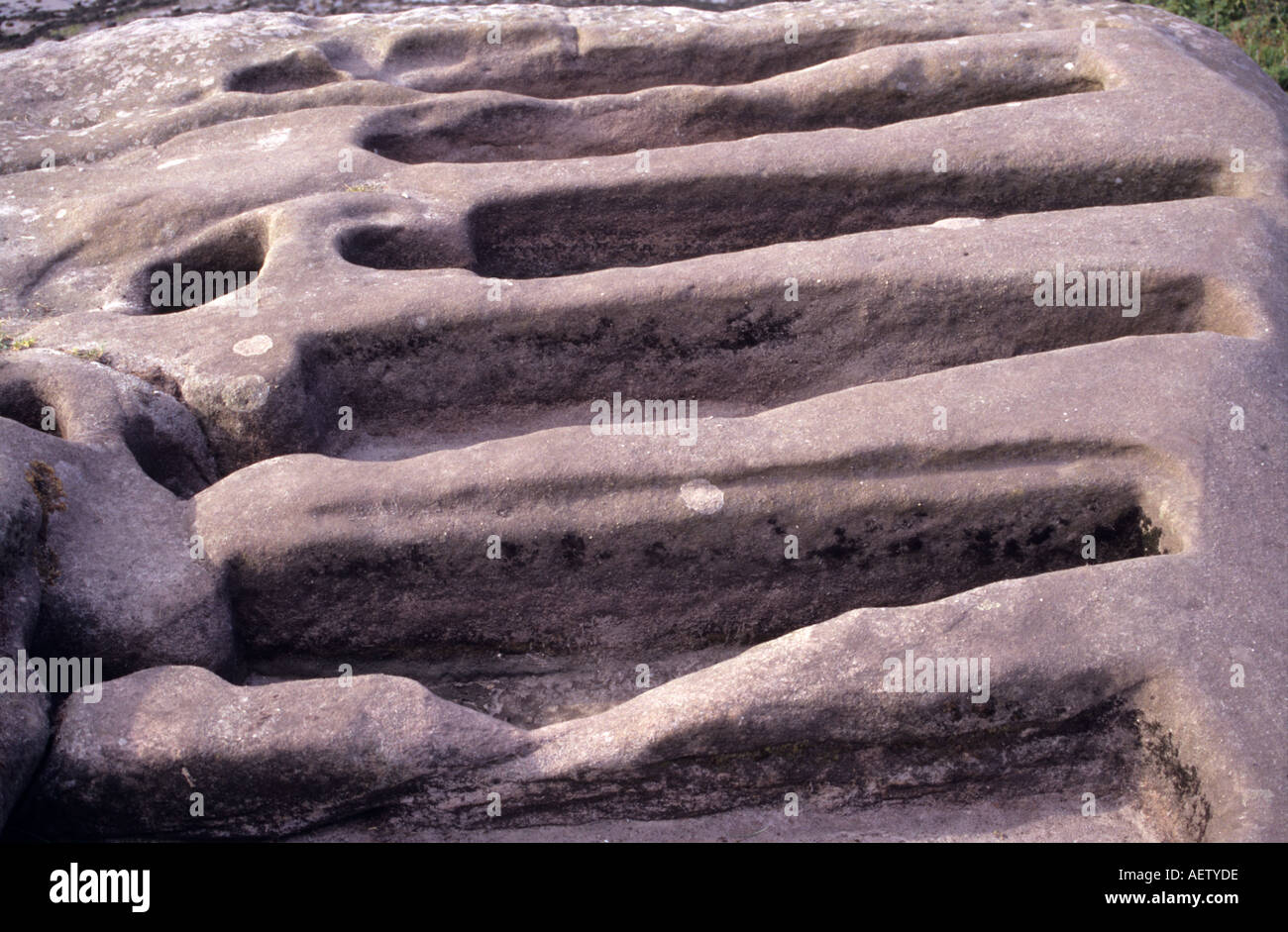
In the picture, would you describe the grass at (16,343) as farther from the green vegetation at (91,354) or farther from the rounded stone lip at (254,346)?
the rounded stone lip at (254,346)

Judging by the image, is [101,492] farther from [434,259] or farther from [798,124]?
[798,124]

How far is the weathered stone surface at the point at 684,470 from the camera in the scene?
9.62 ft

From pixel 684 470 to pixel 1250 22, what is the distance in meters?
6.06

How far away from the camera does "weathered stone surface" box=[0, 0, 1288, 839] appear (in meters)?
2.93

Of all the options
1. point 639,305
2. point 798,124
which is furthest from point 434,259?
point 798,124

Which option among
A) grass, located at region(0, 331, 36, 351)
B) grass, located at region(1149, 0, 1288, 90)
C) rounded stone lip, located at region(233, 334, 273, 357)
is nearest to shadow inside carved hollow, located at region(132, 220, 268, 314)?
grass, located at region(0, 331, 36, 351)

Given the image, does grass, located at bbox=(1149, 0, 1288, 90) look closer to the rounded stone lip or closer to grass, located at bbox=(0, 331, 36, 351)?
the rounded stone lip

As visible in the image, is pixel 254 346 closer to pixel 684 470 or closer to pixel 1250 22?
pixel 684 470

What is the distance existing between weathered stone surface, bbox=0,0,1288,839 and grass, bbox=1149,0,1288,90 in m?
2.25

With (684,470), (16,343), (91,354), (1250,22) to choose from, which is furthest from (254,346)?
(1250,22)

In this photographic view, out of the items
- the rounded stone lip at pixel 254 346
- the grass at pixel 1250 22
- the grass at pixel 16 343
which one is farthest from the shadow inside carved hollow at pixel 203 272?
the grass at pixel 1250 22

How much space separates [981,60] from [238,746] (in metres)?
4.24

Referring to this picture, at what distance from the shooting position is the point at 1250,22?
7.29 metres

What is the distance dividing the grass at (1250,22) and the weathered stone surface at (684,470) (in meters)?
2.25
